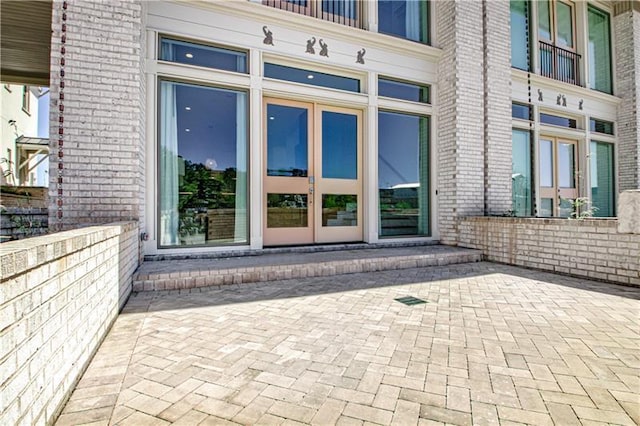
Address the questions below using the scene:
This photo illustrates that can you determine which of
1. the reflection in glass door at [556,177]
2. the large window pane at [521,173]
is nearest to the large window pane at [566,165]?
the reflection in glass door at [556,177]

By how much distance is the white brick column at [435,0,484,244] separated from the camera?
5504 mm

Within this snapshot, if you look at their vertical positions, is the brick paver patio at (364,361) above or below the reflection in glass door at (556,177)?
below

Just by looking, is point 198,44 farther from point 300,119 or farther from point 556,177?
point 556,177

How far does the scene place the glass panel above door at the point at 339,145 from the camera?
518 centimetres

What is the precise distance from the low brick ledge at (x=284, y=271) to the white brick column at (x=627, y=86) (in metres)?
6.28

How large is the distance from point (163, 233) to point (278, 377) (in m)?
3.12

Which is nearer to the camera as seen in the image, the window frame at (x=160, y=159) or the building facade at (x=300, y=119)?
the building facade at (x=300, y=119)

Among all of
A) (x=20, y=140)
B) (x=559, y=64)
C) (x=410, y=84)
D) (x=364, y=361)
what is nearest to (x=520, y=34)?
(x=559, y=64)

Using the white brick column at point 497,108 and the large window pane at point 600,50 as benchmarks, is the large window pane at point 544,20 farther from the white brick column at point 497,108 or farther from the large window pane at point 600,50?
the white brick column at point 497,108

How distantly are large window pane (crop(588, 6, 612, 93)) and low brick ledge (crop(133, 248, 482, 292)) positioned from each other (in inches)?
271

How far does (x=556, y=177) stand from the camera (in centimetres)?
720

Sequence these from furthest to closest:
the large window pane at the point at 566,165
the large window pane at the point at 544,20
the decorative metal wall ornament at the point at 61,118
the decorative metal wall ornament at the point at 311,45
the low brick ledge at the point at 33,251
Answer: the large window pane at the point at 566,165, the large window pane at the point at 544,20, the decorative metal wall ornament at the point at 311,45, the decorative metal wall ornament at the point at 61,118, the low brick ledge at the point at 33,251

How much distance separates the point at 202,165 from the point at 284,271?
190 cm

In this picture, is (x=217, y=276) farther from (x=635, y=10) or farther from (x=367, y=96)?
(x=635, y=10)
